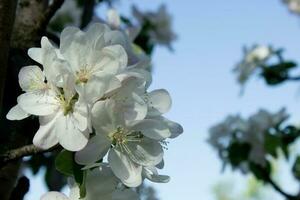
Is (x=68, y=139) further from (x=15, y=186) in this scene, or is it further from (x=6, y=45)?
(x=15, y=186)

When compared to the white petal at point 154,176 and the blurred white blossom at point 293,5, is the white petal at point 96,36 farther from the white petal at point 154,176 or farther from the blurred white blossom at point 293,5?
the blurred white blossom at point 293,5

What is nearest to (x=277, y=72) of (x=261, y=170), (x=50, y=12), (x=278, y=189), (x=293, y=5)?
(x=261, y=170)

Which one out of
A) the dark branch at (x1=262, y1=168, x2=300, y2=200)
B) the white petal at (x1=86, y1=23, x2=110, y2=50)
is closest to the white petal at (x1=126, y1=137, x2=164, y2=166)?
the white petal at (x1=86, y1=23, x2=110, y2=50)

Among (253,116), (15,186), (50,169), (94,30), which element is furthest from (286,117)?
(94,30)

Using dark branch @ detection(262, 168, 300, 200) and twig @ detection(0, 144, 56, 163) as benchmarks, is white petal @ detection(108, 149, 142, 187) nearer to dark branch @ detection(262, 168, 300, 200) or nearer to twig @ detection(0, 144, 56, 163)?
twig @ detection(0, 144, 56, 163)

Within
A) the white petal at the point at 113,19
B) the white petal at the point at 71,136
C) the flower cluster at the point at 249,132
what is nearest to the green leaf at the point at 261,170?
the flower cluster at the point at 249,132

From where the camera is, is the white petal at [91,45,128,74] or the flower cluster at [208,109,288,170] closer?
the white petal at [91,45,128,74]

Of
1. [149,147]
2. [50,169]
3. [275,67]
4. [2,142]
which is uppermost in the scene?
[149,147]
